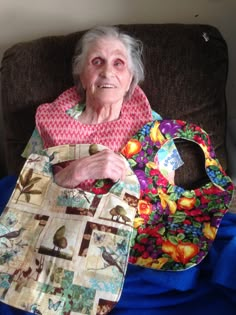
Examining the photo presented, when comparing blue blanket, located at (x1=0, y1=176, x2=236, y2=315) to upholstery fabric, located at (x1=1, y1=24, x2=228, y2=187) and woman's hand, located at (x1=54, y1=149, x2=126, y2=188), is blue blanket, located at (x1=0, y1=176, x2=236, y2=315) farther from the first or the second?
upholstery fabric, located at (x1=1, y1=24, x2=228, y2=187)

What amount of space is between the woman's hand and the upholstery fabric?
0.25m

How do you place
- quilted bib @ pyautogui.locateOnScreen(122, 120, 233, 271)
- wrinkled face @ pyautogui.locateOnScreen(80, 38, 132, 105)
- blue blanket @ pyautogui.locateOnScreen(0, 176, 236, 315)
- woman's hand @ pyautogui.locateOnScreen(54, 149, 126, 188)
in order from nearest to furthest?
blue blanket @ pyautogui.locateOnScreen(0, 176, 236, 315) → quilted bib @ pyautogui.locateOnScreen(122, 120, 233, 271) → woman's hand @ pyautogui.locateOnScreen(54, 149, 126, 188) → wrinkled face @ pyautogui.locateOnScreen(80, 38, 132, 105)

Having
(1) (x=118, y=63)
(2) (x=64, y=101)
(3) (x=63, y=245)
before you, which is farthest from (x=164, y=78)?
(3) (x=63, y=245)

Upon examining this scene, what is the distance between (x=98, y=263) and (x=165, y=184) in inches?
13.7

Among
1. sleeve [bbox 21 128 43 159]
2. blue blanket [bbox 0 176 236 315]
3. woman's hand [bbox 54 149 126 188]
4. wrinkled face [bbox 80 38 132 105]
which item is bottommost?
blue blanket [bbox 0 176 236 315]

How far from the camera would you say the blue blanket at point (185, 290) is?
0.98 metres

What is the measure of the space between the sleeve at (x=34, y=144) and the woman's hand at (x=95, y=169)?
21 cm

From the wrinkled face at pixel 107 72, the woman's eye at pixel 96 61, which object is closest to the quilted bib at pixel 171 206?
the wrinkled face at pixel 107 72

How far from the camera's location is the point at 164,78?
1412 millimetres

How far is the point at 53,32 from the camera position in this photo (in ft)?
5.54

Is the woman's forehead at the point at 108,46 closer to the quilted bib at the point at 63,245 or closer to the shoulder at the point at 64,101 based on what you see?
the shoulder at the point at 64,101

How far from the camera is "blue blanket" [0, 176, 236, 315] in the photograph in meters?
0.98

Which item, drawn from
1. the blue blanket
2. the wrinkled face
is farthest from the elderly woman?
the blue blanket

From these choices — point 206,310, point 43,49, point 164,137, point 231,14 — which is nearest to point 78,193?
point 164,137
